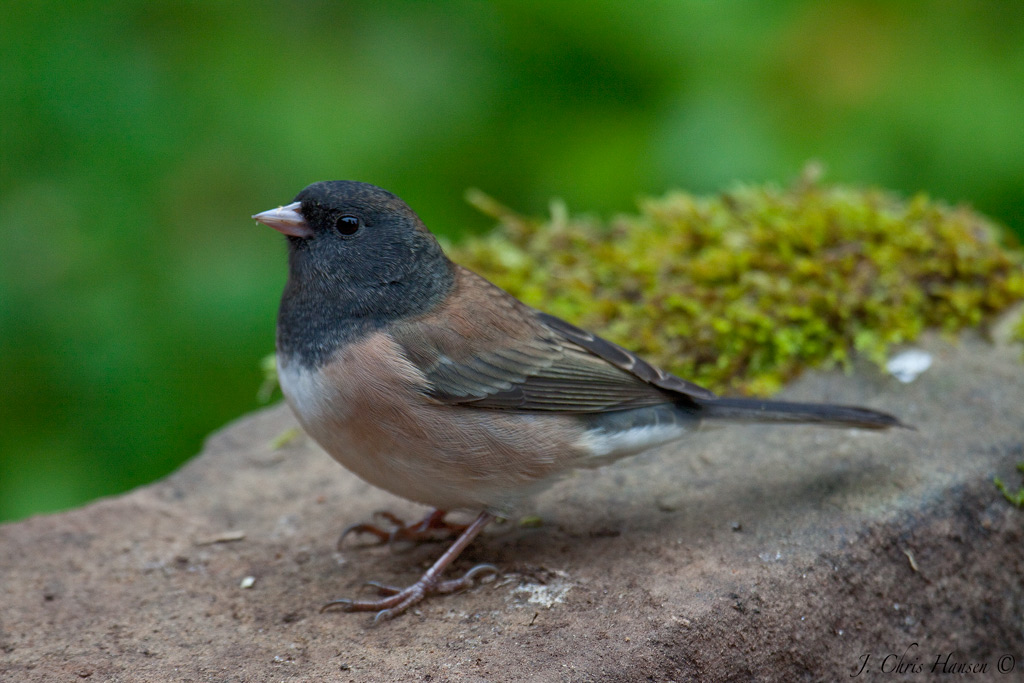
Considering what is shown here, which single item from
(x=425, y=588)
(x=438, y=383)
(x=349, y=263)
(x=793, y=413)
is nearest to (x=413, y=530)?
(x=425, y=588)

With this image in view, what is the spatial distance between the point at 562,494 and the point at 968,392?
165 cm

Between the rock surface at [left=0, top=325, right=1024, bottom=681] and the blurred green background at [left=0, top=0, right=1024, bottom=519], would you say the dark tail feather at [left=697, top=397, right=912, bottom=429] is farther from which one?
the blurred green background at [left=0, top=0, right=1024, bottom=519]

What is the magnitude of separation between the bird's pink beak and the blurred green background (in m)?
1.01

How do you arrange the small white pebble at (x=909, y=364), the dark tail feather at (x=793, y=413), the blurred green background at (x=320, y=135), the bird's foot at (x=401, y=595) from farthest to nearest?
the blurred green background at (x=320, y=135) → the small white pebble at (x=909, y=364) → the dark tail feather at (x=793, y=413) → the bird's foot at (x=401, y=595)

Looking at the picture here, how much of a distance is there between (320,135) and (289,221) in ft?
5.73

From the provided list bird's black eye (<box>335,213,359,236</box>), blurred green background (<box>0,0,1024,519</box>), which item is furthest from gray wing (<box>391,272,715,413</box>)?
blurred green background (<box>0,0,1024,519</box>)

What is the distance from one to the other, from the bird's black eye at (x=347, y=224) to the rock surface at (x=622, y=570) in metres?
1.10

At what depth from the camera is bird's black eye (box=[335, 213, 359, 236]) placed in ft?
9.73

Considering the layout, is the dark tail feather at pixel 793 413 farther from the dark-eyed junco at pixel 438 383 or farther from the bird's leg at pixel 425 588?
the bird's leg at pixel 425 588

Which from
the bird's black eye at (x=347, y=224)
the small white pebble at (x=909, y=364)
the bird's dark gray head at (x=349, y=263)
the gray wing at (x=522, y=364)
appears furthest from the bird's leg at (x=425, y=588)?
the small white pebble at (x=909, y=364)

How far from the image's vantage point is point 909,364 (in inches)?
148

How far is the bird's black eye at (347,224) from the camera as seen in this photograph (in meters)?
2.97

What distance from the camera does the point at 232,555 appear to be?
310 centimetres

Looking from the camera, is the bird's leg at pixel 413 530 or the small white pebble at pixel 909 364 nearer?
the bird's leg at pixel 413 530
